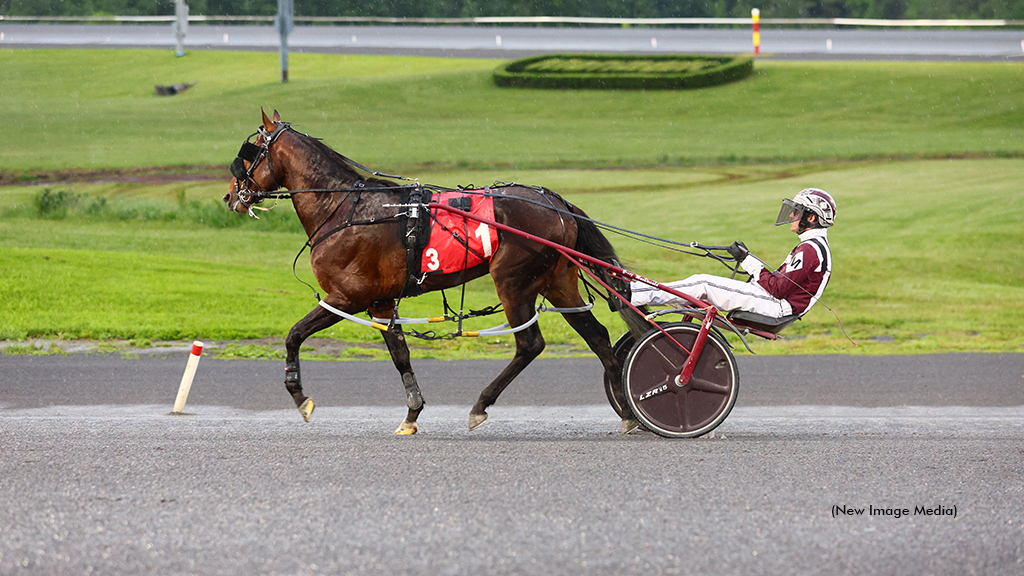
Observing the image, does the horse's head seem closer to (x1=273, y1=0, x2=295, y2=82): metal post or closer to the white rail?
(x1=273, y1=0, x2=295, y2=82): metal post

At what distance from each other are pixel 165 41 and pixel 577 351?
2591 cm

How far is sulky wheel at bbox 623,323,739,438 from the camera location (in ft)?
20.7

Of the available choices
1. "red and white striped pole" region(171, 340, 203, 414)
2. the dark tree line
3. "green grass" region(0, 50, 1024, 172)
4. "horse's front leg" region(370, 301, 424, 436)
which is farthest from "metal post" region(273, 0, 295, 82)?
"horse's front leg" region(370, 301, 424, 436)

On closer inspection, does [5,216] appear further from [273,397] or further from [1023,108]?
[1023,108]

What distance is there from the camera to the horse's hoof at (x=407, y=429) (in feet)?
21.9

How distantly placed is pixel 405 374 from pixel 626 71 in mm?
22949

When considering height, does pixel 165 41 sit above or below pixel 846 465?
above

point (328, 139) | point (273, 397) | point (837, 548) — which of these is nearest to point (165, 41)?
point (328, 139)

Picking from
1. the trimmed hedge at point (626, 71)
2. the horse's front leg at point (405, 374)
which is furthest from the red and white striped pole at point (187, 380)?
the trimmed hedge at point (626, 71)

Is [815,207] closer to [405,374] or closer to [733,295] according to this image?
[733,295]

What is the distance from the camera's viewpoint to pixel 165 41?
32.6 m

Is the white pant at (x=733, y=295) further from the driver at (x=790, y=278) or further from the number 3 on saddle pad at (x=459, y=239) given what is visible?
the number 3 on saddle pad at (x=459, y=239)

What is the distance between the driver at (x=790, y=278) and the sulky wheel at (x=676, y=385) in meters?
0.26

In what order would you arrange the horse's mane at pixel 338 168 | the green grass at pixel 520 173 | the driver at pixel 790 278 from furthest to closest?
the green grass at pixel 520 173 → the horse's mane at pixel 338 168 → the driver at pixel 790 278
